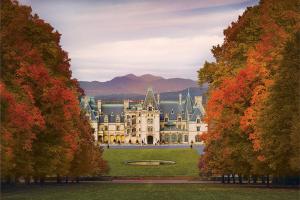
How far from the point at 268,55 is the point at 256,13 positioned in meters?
6.46

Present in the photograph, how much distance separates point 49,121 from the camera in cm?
3991

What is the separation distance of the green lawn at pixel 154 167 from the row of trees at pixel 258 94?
109ft

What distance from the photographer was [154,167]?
88688mm

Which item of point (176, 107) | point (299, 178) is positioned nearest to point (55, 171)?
point (299, 178)

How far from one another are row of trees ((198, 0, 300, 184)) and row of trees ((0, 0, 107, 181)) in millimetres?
10465

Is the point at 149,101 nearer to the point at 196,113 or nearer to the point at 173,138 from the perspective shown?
the point at 173,138

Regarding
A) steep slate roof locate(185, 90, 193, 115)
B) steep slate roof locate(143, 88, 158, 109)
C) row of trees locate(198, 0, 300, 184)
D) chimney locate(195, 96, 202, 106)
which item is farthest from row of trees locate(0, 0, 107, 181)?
chimney locate(195, 96, 202, 106)

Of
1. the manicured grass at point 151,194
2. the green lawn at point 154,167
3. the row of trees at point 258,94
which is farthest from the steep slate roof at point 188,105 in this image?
the manicured grass at point 151,194

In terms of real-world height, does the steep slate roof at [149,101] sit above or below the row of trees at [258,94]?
above

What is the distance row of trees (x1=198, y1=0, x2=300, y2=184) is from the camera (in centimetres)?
3641

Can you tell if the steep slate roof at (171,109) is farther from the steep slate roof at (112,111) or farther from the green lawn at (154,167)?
the green lawn at (154,167)

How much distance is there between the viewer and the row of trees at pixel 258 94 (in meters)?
36.4

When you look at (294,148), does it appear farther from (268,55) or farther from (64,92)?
(64,92)

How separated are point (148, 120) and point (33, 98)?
139459mm
